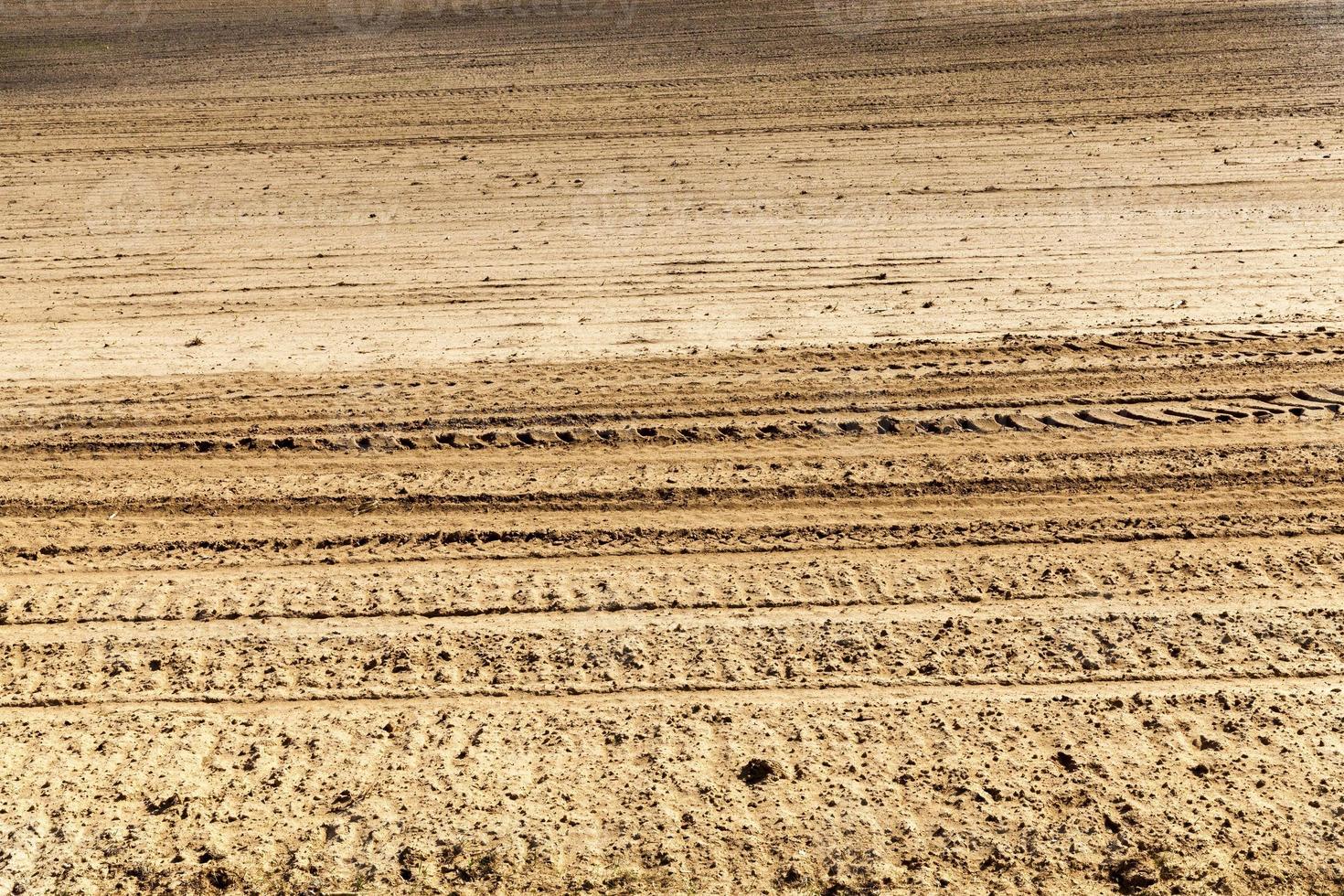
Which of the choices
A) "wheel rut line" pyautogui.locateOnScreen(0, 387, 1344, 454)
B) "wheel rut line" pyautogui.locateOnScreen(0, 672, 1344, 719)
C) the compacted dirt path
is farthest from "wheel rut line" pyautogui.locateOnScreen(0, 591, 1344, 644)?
"wheel rut line" pyautogui.locateOnScreen(0, 387, 1344, 454)

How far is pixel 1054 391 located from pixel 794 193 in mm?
5132

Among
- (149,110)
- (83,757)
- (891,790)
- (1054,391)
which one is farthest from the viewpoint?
(149,110)

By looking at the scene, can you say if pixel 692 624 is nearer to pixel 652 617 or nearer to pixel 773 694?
pixel 652 617

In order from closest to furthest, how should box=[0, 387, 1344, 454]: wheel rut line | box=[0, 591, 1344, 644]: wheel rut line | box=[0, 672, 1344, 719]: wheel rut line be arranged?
box=[0, 672, 1344, 719]: wheel rut line → box=[0, 591, 1344, 644]: wheel rut line → box=[0, 387, 1344, 454]: wheel rut line

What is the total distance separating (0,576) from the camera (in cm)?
585

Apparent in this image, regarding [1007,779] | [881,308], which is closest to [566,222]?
[881,308]

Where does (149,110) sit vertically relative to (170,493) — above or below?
above

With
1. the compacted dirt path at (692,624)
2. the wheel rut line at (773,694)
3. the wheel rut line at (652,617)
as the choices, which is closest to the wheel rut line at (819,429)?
the compacted dirt path at (692,624)

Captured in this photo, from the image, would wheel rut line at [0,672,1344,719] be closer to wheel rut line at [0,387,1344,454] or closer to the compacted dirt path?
the compacted dirt path

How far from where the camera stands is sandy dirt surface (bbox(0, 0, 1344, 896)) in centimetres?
420

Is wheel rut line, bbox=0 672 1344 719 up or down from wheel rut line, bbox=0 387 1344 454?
down

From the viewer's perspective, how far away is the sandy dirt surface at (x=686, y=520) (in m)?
4.20

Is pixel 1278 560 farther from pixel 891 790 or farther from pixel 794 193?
pixel 794 193

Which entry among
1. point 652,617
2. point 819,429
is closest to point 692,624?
point 652,617
